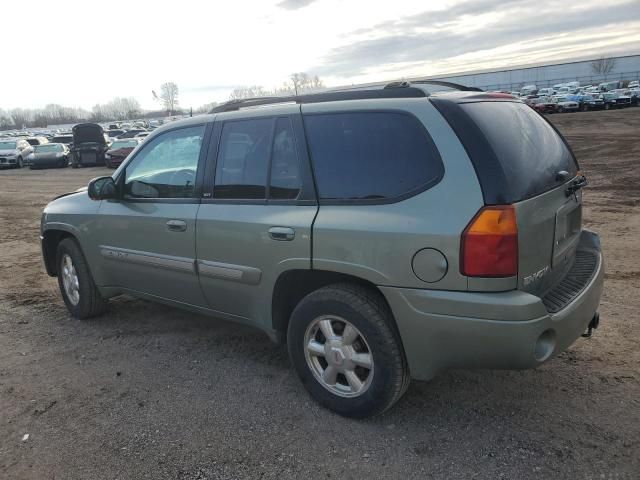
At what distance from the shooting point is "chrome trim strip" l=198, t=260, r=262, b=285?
3.54 metres

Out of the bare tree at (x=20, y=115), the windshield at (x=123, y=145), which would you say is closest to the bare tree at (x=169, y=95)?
the bare tree at (x=20, y=115)

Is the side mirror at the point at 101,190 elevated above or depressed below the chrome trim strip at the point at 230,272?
above

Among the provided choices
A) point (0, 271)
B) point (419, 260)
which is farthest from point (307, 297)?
point (0, 271)

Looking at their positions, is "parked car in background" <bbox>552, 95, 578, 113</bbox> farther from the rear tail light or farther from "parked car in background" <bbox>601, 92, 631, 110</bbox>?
the rear tail light

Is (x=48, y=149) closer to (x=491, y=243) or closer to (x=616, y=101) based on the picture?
(x=491, y=243)

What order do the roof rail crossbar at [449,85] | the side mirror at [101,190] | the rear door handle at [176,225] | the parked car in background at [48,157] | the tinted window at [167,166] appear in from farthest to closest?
the parked car in background at [48,157]
the side mirror at [101,190]
the tinted window at [167,166]
the rear door handle at [176,225]
the roof rail crossbar at [449,85]

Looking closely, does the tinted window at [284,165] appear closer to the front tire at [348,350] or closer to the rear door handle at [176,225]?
the front tire at [348,350]

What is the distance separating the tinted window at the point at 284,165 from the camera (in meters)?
3.38

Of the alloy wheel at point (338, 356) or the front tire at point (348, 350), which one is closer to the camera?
the front tire at point (348, 350)

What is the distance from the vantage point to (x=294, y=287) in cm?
352

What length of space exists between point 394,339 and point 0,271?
621cm

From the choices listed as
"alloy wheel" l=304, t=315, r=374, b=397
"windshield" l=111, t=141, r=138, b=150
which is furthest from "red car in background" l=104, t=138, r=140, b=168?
"alloy wheel" l=304, t=315, r=374, b=397

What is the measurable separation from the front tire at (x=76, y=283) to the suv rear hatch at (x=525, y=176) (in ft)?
11.9

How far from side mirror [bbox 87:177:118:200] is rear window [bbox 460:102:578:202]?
2.93 m
